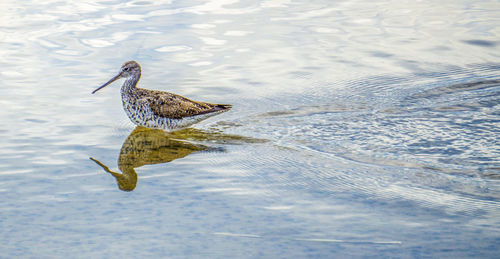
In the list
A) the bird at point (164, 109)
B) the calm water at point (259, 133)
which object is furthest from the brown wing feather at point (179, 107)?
the calm water at point (259, 133)

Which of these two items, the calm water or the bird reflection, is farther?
the bird reflection

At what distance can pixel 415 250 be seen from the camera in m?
5.48

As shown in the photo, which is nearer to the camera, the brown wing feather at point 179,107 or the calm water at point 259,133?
the calm water at point 259,133

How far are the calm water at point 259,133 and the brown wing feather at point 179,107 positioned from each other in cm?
31

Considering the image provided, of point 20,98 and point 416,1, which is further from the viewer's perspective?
point 416,1

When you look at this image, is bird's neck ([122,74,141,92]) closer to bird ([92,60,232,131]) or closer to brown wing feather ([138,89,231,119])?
bird ([92,60,232,131])

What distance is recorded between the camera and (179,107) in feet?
29.7

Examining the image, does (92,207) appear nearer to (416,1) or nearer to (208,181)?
(208,181)

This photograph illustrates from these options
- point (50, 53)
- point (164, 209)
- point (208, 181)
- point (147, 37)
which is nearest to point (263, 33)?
point (147, 37)

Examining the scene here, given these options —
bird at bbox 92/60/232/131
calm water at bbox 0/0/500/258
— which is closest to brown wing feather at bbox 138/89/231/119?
bird at bbox 92/60/232/131

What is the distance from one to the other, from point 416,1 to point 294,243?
10.5 meters

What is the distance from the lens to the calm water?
587 centimetres

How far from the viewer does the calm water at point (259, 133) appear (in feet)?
19.2

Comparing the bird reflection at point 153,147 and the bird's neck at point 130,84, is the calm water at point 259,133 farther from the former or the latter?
the bird's neck at point 130,84
